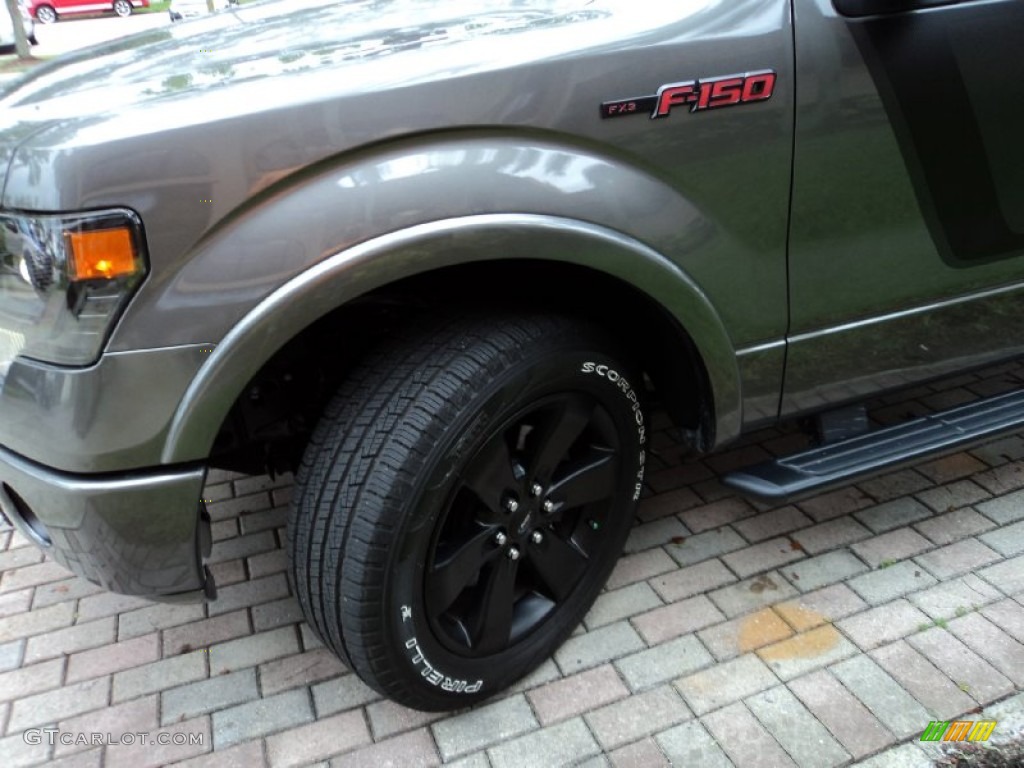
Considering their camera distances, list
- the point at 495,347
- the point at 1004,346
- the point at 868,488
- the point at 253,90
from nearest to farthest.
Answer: the point at 253,90 < the point at 495,347 < the point at 1004,346 < the point at 868,488

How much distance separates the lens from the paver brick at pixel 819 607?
2.43 metres

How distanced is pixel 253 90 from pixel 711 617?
1.82 meters

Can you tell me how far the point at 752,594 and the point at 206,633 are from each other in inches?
62.6

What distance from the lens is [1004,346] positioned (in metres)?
2.57

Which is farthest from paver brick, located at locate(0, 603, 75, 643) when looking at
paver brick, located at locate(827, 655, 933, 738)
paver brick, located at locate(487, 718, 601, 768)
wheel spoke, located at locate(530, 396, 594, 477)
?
paver brick, located at locate(827, 655, 933, 738)

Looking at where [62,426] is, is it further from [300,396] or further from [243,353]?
[300,396]


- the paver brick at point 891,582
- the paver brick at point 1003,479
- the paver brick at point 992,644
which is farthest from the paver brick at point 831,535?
the paver brick at point 1003,479

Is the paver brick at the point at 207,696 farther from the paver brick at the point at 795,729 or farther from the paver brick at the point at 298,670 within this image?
the paver brick at the point at 795,729

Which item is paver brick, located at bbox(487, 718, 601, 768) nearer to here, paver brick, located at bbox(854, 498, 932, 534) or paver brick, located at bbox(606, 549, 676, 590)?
paver brick, located at bbox(606, 549, 676, 590)

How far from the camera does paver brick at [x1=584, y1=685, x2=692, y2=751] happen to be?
2.09 metres

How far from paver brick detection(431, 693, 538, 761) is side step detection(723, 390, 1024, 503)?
80 centimetres

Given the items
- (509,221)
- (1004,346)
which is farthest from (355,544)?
(1004,346)

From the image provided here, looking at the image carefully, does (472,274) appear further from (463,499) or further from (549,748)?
(549,748)

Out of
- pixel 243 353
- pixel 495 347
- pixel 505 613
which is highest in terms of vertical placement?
pixel 243 353
